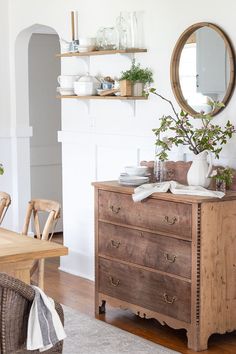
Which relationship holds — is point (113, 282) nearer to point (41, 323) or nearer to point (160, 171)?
point (160, 171)

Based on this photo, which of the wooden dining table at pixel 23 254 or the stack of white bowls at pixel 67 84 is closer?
the wooden dining table at pixel 23 254

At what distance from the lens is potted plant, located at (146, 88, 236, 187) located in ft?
15.7

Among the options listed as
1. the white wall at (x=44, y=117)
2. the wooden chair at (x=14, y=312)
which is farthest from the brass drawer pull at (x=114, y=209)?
the white wall at (x=44, y=117)

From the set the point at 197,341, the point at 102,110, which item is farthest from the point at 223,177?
the point at 102,110

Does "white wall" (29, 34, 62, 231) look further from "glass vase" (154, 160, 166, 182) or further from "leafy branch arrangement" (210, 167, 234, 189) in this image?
"leafy branch arrangement" (210, 167, 234, 189)

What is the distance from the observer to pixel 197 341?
458 centimetres

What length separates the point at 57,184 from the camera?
27.0 ft

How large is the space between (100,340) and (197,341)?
621mm

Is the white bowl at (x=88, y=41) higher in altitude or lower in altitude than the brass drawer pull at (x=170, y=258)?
higher

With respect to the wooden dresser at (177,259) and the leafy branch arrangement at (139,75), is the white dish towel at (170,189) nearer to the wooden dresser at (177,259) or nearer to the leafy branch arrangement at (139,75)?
the wooden dresser at (177,259)

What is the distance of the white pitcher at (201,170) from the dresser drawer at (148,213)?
0.28m

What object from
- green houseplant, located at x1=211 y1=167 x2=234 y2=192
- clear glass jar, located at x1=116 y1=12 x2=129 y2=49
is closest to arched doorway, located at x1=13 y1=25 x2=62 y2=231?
clear glass jar, located at x1=116 y1=12 x2=129 y2=49

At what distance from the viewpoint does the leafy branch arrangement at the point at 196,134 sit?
4.79 metres

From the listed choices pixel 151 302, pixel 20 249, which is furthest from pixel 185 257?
pixel 20 249
